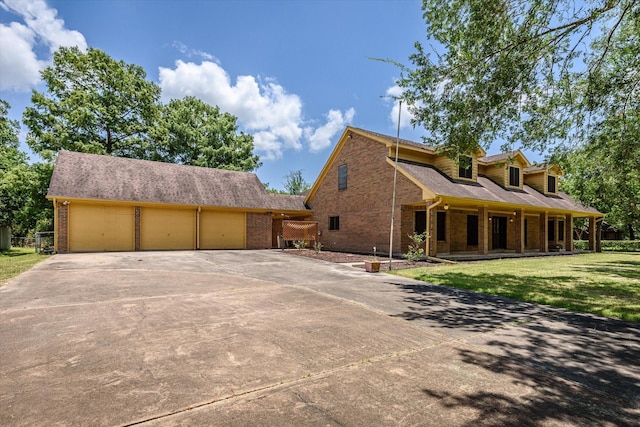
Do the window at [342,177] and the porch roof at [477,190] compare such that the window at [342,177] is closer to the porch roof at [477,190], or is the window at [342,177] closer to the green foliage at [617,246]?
the porch roof at [477,190]

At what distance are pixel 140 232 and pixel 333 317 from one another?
17325mm

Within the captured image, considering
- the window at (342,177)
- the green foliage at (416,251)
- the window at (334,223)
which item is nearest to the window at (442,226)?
the green foliage at (416,251)

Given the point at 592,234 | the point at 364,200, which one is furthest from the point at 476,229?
the point at 592,234

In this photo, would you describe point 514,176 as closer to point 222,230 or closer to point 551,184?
point 551,184

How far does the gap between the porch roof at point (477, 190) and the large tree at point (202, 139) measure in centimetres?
2065

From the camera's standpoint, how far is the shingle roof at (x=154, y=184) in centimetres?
1794

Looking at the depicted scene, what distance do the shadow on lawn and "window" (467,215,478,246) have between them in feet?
42.2

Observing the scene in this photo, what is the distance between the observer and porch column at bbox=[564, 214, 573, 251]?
24.6 metres

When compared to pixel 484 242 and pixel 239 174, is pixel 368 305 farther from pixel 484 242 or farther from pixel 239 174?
pixel 239 174

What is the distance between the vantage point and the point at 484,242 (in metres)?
17.7

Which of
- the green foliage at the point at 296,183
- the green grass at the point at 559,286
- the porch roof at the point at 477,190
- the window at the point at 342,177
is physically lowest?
the green grass at the point at 559,286

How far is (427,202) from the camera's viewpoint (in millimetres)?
15484

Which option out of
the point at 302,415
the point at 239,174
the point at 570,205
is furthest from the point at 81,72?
the point at 570,205

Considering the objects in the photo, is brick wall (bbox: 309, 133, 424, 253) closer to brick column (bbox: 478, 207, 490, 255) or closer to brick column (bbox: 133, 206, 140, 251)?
brick column (bbox: 478, 207, 490, 255)
